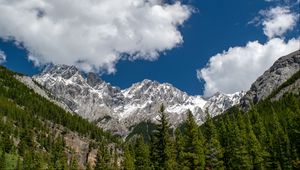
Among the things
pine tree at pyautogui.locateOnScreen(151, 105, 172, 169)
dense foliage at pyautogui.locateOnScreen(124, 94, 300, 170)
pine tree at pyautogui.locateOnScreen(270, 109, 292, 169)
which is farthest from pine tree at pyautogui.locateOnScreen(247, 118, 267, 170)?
pine tree at pyautogui.locateOnScreen(151, 105, 172, 169)

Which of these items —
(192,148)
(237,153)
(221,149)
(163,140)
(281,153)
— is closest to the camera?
(163,140)

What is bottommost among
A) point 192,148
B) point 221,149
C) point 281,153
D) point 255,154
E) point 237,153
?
point 192,148

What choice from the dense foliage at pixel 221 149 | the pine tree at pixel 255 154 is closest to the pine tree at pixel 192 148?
the dense foliage at pixel 221 149

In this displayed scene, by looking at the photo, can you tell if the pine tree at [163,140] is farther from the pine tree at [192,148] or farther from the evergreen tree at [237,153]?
the evergreen tree at [237,153]

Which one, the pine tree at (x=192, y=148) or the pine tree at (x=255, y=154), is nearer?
the pine tree at (x=192, y=148)

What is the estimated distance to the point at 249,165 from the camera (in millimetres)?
88250

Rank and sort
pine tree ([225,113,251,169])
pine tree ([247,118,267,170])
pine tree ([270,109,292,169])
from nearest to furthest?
pine tree ([225,113,251,169]), pine tree ([247,118,267,170]), pine tree ([270,109,292,169])

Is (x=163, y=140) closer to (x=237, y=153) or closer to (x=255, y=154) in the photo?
(x=237, y=153)

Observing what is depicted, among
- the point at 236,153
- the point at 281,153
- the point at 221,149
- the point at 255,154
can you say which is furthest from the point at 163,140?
the point at 281,153

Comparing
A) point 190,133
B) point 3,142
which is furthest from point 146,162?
point 3,142

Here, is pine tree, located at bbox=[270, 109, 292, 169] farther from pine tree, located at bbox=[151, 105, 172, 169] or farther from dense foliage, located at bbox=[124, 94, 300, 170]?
pine tree, located at bbox=[151, 105, 172, 169]

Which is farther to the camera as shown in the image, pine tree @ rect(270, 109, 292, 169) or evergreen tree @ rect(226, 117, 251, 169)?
pine tree @ rect(270, 109, 292, 169)

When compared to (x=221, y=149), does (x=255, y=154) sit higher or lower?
higher

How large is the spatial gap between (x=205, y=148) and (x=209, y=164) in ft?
10.0
